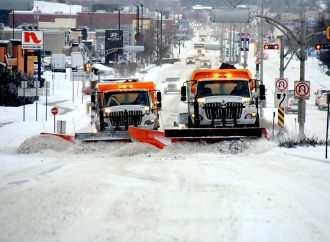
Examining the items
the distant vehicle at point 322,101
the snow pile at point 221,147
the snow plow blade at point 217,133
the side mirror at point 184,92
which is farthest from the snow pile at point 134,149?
the distant vehicle at point 322,101

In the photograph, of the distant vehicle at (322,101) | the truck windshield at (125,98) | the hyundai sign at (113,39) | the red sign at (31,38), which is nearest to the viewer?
the truck windshield at (125,98)

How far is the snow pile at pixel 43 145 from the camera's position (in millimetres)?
22547

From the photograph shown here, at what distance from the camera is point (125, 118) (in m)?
24.8

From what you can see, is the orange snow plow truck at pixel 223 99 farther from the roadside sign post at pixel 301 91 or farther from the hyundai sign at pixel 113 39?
the hyundai sign at pixel 113 39

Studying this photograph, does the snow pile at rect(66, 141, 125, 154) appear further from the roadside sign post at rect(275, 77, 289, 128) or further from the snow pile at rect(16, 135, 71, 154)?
the roadside sign post at rect(275, 77, 289, 128)

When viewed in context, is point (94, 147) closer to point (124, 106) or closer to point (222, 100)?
point (124, 106)

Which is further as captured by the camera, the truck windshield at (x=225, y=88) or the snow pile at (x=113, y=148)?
the truck windshield at (x=225, y=88)

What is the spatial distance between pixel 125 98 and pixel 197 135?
4481 mm

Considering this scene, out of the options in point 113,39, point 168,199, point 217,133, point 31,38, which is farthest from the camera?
point 113,39

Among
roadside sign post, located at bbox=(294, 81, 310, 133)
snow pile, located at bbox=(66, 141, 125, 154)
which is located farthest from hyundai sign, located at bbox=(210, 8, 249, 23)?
snow pile, located at bbox=(66, 141, 125, 154)

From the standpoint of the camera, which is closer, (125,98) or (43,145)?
(43,145)

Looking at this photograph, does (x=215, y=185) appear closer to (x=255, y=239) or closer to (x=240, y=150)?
(x=255, y=239)

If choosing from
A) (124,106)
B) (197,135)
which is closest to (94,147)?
(124,106)

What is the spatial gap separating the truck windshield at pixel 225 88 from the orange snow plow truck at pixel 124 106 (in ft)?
5.62
